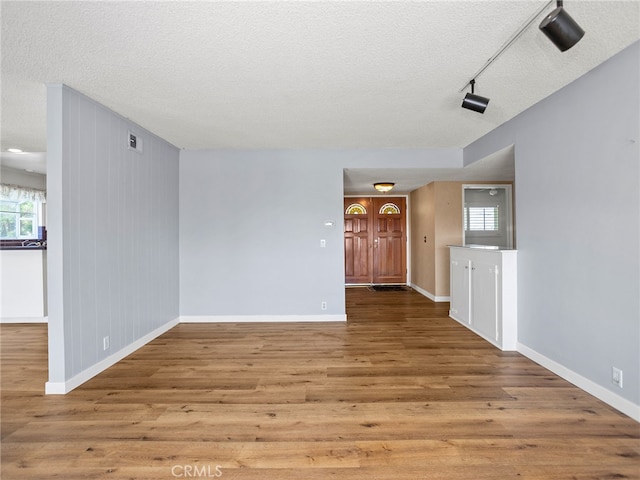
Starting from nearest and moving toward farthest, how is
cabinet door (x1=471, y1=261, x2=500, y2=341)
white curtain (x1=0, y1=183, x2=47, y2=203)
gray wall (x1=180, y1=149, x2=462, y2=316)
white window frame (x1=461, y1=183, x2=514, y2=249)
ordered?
cabinet door (x1=471, y1=261, x2=500, y2=341) → gray wall (x1=180, y1=149, x2=462, y2=316) → white curtain (x1=0, y1=183, x2=47, y2=203) → white window frame (x1=461, y1=183, x2=514, y2=249)

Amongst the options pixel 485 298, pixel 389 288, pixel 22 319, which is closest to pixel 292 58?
pixel 485 298

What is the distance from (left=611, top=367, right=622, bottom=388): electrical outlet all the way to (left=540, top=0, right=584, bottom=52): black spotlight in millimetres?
2145

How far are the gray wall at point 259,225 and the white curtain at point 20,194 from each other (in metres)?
3.83

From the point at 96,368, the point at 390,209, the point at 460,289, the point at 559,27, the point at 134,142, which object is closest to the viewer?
the point at 559,27

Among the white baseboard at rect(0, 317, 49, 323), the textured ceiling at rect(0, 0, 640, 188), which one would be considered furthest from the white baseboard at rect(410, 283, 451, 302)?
the white baseboard at rect(0, 317, 49, 323)

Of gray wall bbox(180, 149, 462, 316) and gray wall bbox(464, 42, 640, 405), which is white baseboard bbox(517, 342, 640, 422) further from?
gray wall bbox(180, 149, 462, 316)

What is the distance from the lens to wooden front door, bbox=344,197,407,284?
7938mm

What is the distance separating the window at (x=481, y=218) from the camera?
6.21 m

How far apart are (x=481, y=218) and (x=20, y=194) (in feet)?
29.2

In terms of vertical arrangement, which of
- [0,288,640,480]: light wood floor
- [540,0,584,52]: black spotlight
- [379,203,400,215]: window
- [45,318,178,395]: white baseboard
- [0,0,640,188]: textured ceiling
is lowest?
[0,288,640,480]: light wood floor

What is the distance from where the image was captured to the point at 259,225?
4.59 meters

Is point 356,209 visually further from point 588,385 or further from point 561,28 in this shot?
point 561,28

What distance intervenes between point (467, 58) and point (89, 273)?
3.49 meters

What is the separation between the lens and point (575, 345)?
2.57 meters
